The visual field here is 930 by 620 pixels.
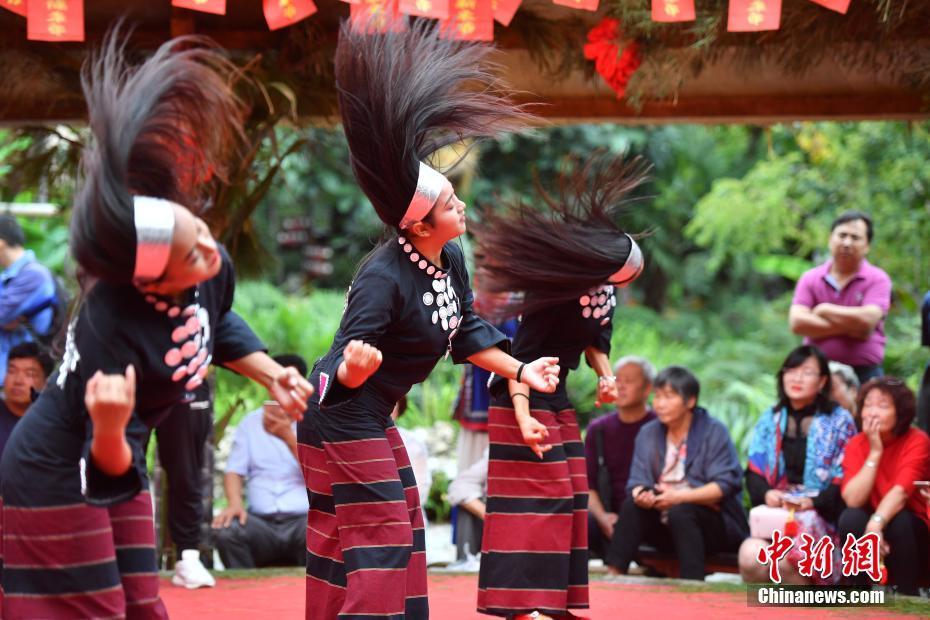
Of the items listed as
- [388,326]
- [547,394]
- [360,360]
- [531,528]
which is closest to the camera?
[360,360]

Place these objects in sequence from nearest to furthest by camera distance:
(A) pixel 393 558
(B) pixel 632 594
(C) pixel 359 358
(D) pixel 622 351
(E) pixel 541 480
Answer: (C) pixel 359 358
(A) pixel 393 558
(E) pixel 541 480
(B) pixel 632 594
(D) pixel 622 351

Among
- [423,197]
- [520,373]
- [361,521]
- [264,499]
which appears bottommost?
[264,499]

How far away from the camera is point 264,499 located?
255 inches

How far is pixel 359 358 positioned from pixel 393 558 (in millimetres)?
676

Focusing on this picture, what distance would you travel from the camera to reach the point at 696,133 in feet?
48.9

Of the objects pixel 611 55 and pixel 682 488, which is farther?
pixel 682 488

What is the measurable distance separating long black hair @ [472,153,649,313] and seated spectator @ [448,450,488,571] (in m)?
2.14

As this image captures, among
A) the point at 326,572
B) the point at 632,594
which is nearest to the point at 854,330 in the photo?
the point at 632,594

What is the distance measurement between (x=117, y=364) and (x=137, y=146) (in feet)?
1.86

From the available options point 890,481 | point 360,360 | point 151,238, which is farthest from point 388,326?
point 890,481

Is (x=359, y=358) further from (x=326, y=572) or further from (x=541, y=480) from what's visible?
(x=541, y=480)

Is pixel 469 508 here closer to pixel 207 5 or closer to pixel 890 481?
pixel 890 481

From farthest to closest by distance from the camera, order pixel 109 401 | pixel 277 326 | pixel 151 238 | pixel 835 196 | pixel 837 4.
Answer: pixel 277 326
pixel 835 196
pixel 837 4
pixel 151 238
pixel 109 401

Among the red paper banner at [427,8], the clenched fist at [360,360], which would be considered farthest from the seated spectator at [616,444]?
the clenched fist at [360,360]
